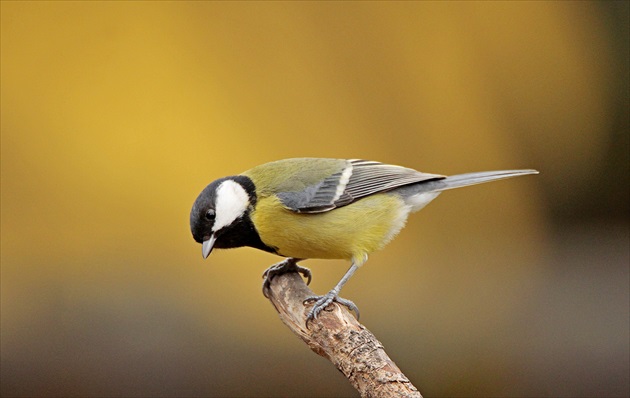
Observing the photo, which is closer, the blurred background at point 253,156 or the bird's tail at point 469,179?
the bird's tail at point 469,179

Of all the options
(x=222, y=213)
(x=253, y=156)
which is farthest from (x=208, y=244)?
(x=253, y=156)

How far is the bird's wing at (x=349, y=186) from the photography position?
1827mm

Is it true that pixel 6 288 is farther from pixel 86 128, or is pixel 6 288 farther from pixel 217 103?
pixel 217 103

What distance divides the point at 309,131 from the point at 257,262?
0.47m

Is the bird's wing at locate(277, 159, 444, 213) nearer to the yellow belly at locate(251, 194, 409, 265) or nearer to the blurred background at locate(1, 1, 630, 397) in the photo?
the yellow belly at locate(251, 194, 409, 265)

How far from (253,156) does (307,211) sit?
99 cm

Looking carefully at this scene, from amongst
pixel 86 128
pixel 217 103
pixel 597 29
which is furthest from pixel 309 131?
pixel 597 29

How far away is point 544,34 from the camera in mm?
2885

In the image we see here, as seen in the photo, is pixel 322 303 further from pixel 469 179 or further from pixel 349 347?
pixel 469 179

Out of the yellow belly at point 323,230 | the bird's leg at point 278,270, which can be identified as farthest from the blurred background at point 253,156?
the yellow belly at point 323,230

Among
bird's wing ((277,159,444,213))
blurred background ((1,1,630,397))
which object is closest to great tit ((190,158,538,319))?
bird's wing ((277,159,444,213))

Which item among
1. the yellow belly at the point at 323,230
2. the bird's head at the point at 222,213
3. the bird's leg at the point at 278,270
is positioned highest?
the bird's head at the point at 222,213

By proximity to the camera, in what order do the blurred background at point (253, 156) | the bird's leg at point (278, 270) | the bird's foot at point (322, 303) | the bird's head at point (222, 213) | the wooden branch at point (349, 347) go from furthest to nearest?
the blurred background at point (253, 156) < the bird's leg at point (278, 270) < the bird's head at point (222, 213) < the bird's foot at point (322, 303) < the wooden branch at point (349, 347)

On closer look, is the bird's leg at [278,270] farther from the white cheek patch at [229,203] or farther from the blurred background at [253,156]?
the blurred background at [253,156]
